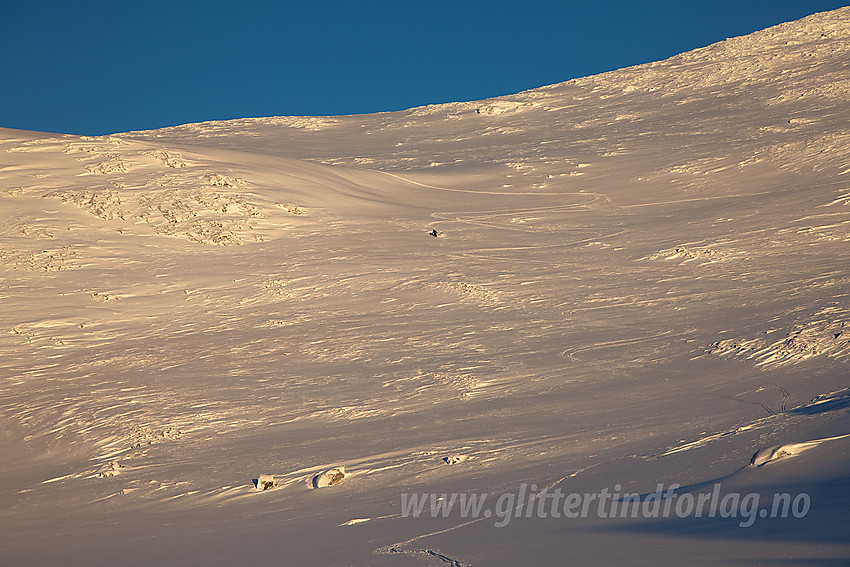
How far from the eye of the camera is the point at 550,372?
12.4 meters

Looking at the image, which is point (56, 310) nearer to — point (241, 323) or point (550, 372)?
point (241, 323)

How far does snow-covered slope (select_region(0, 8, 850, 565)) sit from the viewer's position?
24.6 feet

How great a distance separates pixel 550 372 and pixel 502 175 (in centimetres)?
1657

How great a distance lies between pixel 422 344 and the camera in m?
14.4

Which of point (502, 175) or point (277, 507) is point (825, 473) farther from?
point (502, 175)

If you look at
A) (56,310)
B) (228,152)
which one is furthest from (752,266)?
(228,152)

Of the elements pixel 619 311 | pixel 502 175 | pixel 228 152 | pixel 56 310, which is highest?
pixel 228 152

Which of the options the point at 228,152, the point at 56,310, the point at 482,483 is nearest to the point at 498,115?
the point at 228,152

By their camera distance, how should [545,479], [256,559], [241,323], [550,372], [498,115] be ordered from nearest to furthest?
[256,559] → [545,479] → [550,372] → [241,323] → [498,115]

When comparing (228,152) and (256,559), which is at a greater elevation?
(228,152)

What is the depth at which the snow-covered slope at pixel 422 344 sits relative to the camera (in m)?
7.49

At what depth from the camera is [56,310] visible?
54.9 feet

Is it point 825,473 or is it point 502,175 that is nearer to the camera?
point 825,473

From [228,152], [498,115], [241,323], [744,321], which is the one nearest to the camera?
[744,321]
